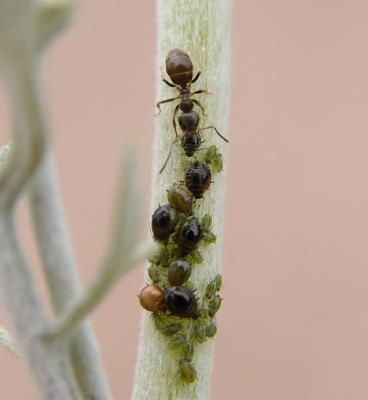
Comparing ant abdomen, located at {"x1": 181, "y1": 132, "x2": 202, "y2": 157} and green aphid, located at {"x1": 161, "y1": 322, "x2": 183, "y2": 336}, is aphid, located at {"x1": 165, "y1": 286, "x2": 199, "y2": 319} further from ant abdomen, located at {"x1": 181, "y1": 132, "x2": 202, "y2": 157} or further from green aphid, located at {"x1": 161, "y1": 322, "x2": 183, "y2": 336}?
ant abdomen, located at {"x1": 181, "y1": 132, "x2": 202, "y2": 157}

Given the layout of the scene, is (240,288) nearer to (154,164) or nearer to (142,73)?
(142,73)

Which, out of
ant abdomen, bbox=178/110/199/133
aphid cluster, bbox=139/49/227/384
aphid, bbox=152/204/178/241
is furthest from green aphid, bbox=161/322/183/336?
ant abdomen, bbox=178/110/199/133

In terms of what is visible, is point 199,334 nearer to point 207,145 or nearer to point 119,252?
point 207,145

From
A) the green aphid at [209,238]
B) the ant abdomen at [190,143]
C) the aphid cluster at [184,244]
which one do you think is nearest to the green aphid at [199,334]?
the aphid cluster at [184,244]

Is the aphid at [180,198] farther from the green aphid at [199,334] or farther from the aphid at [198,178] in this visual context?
the green aphid at [199,334]

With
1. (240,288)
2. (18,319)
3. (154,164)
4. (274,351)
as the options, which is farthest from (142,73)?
(18,319)

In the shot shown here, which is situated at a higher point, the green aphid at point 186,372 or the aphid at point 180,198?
the aphid at point 180,198
